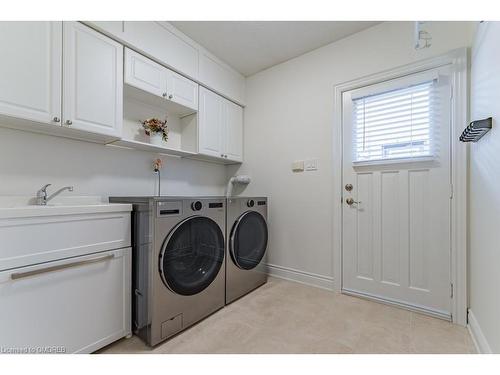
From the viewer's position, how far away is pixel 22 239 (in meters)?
1.05

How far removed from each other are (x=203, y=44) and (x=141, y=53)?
27.3 inches

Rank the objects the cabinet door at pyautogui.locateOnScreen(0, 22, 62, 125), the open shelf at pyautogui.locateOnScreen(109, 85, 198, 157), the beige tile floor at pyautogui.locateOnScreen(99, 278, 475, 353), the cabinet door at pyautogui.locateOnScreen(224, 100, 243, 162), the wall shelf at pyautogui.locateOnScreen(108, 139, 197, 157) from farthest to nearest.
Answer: the cabinet door at pyautogui.locateOnScreen(224, 100, 243, 162) → the open shelf at pyautogui.locateOnScreen(109, 85, 198, 157) → the wall shelf at pyautogui.locateOnScreen(108, 139, 197, 157) → the beige tile floor at pyautogui.locateOnScreen(99, 278, 475, 353) → the cabinet door at pyautogui.locateOnScreen(0, 22, 62, 125)

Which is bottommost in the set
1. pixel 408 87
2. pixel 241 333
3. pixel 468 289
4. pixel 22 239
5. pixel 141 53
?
pixel 241 333

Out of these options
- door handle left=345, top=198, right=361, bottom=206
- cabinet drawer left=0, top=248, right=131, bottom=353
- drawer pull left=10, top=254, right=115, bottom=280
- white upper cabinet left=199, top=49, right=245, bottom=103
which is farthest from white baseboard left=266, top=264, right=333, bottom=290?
white upper cabinet left=199, top=49, right=245, bottom=103

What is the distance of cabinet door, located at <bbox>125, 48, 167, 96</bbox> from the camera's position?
171 cm

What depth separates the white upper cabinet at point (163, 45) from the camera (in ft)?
5.62

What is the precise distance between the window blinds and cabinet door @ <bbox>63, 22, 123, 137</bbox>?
1.99m

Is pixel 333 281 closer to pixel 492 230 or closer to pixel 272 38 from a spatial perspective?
pixel 492 230

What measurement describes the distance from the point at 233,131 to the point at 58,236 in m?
1.96

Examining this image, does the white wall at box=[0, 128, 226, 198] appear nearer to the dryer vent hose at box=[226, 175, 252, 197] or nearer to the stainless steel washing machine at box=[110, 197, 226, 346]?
the stainless steel washing machine at box=[110, 197, 226, 346]

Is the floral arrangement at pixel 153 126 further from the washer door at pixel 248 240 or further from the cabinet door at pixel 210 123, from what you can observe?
the washer door at pixel 248 240

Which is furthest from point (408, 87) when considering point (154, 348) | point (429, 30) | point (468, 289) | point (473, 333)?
point (154, 348)

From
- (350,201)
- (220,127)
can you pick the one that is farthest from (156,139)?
(350,201)

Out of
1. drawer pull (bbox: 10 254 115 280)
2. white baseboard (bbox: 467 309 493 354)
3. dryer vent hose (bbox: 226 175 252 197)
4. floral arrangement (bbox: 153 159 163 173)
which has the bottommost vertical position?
white baseboard (bbox: 467 309 493 354)
